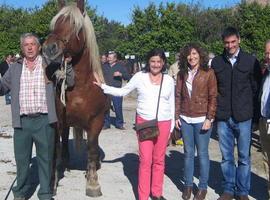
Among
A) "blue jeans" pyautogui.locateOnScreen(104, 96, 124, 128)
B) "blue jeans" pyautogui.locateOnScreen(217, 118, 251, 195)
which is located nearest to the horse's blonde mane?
"blue jeans" pyautogui.locateOnScreen(217, 118, 251, 195)

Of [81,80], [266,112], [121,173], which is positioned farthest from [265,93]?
[121,173]

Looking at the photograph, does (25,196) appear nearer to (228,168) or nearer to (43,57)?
(43,57)

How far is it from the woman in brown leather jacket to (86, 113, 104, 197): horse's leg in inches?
43.6

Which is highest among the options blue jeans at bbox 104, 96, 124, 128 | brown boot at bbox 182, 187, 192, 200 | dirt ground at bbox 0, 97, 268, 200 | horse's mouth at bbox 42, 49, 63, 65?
horse's mouth at bbox 42, 49, 63, 65

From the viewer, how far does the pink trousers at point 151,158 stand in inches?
203

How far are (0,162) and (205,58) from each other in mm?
3990

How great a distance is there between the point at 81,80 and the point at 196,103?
1.47 metres

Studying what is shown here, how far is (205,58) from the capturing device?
535cm

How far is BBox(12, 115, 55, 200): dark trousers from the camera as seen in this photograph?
4930 mm

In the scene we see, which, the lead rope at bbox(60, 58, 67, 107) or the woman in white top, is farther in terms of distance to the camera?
the lead rope at bbox(60, 58, 67, 107)

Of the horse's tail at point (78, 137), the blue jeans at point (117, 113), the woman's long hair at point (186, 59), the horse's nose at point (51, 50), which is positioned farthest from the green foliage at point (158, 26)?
the horse's nose at point (51, 50)

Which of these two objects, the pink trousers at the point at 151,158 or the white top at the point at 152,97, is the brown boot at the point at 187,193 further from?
the white top at the point at 152,97

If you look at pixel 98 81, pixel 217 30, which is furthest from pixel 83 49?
pixel 217 30

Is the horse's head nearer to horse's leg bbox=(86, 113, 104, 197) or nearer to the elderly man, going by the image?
the elderly man
